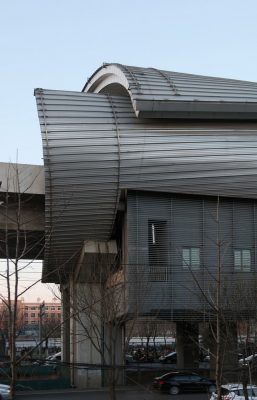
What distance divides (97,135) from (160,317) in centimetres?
1061

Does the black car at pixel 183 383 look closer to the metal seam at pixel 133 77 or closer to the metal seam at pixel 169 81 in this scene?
the metal seam at pixel 169 81

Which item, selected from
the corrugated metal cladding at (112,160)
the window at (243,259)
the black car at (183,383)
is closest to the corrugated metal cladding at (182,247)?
the window at (243,259)

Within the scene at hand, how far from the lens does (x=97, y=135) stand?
3297 centimetres

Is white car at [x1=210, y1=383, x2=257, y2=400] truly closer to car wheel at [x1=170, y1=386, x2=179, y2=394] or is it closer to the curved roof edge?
car wheel at [x1=170, y1=386, x2=179, y2=394]

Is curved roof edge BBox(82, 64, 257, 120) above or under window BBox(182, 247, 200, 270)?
above

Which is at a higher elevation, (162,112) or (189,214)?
(162,112)

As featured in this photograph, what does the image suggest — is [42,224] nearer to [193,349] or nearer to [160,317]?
[160,317]

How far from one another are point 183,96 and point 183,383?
666 inches

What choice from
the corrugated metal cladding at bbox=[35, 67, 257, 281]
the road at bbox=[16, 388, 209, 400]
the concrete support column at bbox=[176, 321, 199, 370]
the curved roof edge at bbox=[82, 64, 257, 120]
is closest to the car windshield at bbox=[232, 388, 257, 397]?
the road at bbox=[16, 388, 209, 400]

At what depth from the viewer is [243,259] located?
35.8 m

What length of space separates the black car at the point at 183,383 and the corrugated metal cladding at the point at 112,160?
365 inches

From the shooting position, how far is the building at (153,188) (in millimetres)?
32438

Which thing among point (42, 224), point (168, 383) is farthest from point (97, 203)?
point (168, 383)

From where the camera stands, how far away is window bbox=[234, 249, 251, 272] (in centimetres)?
3534
